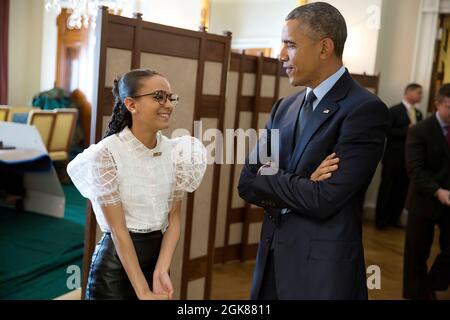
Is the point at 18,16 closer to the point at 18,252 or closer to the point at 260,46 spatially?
the point at 18,252

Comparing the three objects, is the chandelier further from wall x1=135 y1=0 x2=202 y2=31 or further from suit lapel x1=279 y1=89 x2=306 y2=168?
suit lapel x1=279 y1=89 x2=306 y2=168

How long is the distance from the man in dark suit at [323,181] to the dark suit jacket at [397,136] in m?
3.96

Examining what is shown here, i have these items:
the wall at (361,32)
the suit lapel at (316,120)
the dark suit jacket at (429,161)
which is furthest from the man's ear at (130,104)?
the dark suit jacket at (429,161)

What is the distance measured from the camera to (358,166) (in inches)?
48.8

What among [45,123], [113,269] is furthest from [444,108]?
[45,123]

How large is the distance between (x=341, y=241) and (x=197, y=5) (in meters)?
4.26

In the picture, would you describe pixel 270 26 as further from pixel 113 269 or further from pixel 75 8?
pixel 113 269

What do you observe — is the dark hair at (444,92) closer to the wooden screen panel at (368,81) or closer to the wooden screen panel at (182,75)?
the wooden screen panel at (182,75)

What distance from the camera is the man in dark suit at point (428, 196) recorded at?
2.93 m

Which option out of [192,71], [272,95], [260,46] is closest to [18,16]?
[192,71]

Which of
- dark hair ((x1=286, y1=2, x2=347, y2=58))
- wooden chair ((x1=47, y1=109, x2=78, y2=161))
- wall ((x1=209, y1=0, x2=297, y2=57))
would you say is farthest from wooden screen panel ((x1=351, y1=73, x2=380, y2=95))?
dark hair ((x1=286, y1=2, x2=347, y2=58))

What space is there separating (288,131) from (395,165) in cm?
406

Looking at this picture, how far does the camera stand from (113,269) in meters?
1.50

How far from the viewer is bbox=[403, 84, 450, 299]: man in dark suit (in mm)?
2930
